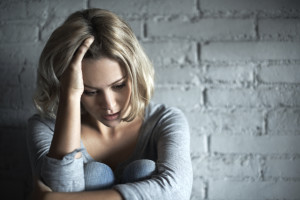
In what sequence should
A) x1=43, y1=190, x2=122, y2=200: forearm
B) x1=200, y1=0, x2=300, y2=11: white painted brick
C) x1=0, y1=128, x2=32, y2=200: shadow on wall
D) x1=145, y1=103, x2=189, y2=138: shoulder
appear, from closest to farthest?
x1=43, y1=190, x2=122, y2=200: forearm → x1=145, y1=103, x2=189, y2=138: shoulder → x1=200, y1=0, x2=300, y2=11: white painted brick → x1=0, y1=128, x2=32, y2=200: shadow on wall

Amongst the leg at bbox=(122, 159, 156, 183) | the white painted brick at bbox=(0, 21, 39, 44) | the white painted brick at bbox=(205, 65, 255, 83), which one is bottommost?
the leg at bbox=(122, 159, 156, 183)

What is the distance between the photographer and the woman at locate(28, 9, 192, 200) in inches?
27.8

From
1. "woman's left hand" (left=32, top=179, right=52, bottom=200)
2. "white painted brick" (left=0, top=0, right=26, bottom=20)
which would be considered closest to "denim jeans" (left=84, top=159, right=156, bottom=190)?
"woman's left hand" (left=32, top=179, right=52, bottom=200)

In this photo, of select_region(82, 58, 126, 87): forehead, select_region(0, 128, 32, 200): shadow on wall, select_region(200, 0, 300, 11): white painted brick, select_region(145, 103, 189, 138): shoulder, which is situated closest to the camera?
select_region(82, 58, 126, 87): forehead

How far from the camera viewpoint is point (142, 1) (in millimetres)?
1058

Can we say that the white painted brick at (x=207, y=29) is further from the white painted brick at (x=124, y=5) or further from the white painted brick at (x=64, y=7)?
the white painted brick at (x=64, y=7)

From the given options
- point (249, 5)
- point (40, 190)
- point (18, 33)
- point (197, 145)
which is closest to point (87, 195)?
point (40, 190)

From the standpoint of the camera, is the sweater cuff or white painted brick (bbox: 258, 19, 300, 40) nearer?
the sweater cuff

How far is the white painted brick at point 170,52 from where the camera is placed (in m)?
1.05

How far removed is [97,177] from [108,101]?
22 centimetres

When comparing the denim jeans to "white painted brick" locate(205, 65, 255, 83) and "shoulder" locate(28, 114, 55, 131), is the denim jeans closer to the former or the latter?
"shoulder" locate(28, 114, 55, 131)

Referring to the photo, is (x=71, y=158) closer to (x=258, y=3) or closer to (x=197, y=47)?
(x=197, y=47)

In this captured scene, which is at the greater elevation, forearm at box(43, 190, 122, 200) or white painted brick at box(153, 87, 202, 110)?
white painted brick at box(153, 87, 202, 110)

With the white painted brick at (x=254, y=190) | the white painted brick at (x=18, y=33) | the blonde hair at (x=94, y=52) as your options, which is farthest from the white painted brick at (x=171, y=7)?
the white painted brick at (x=254, y=190)
